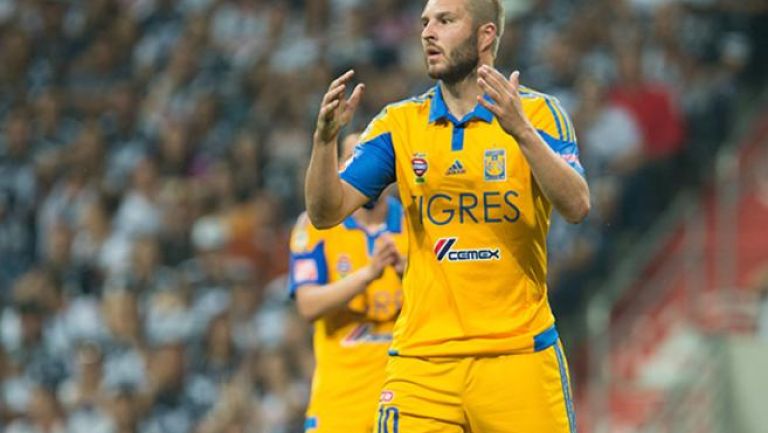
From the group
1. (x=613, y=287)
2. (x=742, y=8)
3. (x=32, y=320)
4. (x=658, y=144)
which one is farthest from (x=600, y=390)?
(x=32, y=320)

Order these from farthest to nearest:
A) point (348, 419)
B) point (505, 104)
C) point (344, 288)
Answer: point (348, 419), point (344, 288), point (505, 104)

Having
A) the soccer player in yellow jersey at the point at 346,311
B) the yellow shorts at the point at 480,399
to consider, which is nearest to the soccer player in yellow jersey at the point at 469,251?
the yellow shorts at the point at 480,399

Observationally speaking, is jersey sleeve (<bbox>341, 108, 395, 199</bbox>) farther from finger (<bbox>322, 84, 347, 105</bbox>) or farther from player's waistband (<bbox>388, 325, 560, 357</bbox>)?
player's waistband (<bbox>388, 325, 560, 357</bbox>)

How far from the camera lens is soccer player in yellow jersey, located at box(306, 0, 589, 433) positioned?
566 cm

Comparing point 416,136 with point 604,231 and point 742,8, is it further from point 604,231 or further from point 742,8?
point 742,8

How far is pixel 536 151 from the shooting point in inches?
208

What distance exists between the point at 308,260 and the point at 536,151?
7.32 ft

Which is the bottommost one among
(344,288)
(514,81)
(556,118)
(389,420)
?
(389,420)

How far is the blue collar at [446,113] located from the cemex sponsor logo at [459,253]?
406 mm

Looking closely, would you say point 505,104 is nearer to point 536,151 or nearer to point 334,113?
point 536,151

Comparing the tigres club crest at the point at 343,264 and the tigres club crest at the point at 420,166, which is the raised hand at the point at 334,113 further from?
the tigres club crest at the point at 343,264

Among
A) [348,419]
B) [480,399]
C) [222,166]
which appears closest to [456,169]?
[480,399]

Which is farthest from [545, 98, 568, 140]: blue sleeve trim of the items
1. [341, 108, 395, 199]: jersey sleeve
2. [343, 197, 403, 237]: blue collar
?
[343, 197, 403, 237]: blue collar

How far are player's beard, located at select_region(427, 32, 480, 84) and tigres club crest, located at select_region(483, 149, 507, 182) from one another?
0.29 meters
